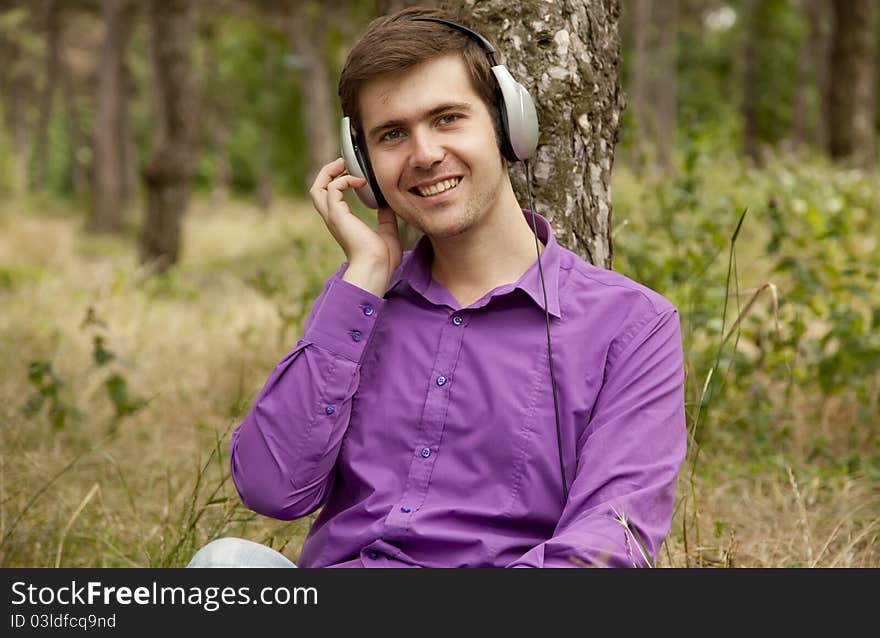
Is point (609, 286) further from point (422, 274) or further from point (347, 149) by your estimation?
point (347, 149)

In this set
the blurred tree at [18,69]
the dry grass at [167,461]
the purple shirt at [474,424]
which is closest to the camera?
the purple shirt at [474,424]

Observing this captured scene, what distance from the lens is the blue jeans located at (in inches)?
90.4

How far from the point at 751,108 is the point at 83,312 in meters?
14.5

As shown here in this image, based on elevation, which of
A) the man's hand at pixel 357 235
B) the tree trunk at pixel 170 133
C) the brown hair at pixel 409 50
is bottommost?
the man's hand at pixel 357 235

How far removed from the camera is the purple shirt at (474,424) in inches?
93.2

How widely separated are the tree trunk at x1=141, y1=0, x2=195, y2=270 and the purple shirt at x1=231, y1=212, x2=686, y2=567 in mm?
11057

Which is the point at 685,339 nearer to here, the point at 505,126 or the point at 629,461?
the point at 505,126

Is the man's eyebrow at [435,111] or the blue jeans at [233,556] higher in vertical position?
the man's eyebrow at [435,111]

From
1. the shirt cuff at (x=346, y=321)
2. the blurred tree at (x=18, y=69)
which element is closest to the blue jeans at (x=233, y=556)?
the shirt cuff at (x=346, y=321)

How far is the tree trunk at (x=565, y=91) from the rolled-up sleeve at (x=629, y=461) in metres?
1.02

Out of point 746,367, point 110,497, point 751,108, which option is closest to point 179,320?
point 110,497

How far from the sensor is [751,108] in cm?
1889

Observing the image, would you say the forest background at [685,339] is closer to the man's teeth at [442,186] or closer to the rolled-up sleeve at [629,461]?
the rolled-up sleeve at [629,461]

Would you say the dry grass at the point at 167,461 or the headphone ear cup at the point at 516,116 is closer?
the headphone ear cup at the point at 516,116
